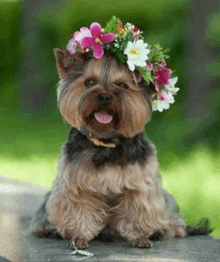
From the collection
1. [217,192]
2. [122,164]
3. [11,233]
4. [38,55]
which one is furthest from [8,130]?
[122,164]

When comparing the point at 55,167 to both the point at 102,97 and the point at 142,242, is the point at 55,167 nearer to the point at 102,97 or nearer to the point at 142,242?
the point at 142,242

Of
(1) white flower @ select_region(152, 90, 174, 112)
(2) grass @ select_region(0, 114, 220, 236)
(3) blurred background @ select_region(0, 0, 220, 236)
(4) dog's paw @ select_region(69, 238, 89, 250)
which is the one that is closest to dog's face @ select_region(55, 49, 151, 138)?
(1) white flower @ select_region(152, 90, 174, 112)

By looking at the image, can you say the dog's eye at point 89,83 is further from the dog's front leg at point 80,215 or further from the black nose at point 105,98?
the dog's front leg at point 80,215

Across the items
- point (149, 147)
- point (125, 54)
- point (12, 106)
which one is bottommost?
point (149, 147)

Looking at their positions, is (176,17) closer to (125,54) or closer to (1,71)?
(1,71)

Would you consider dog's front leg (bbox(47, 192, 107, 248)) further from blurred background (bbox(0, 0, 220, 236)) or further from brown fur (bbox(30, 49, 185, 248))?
blurred background (bbox(0, 0, 220, 236))

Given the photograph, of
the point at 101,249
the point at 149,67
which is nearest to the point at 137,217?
the point at 101,249
